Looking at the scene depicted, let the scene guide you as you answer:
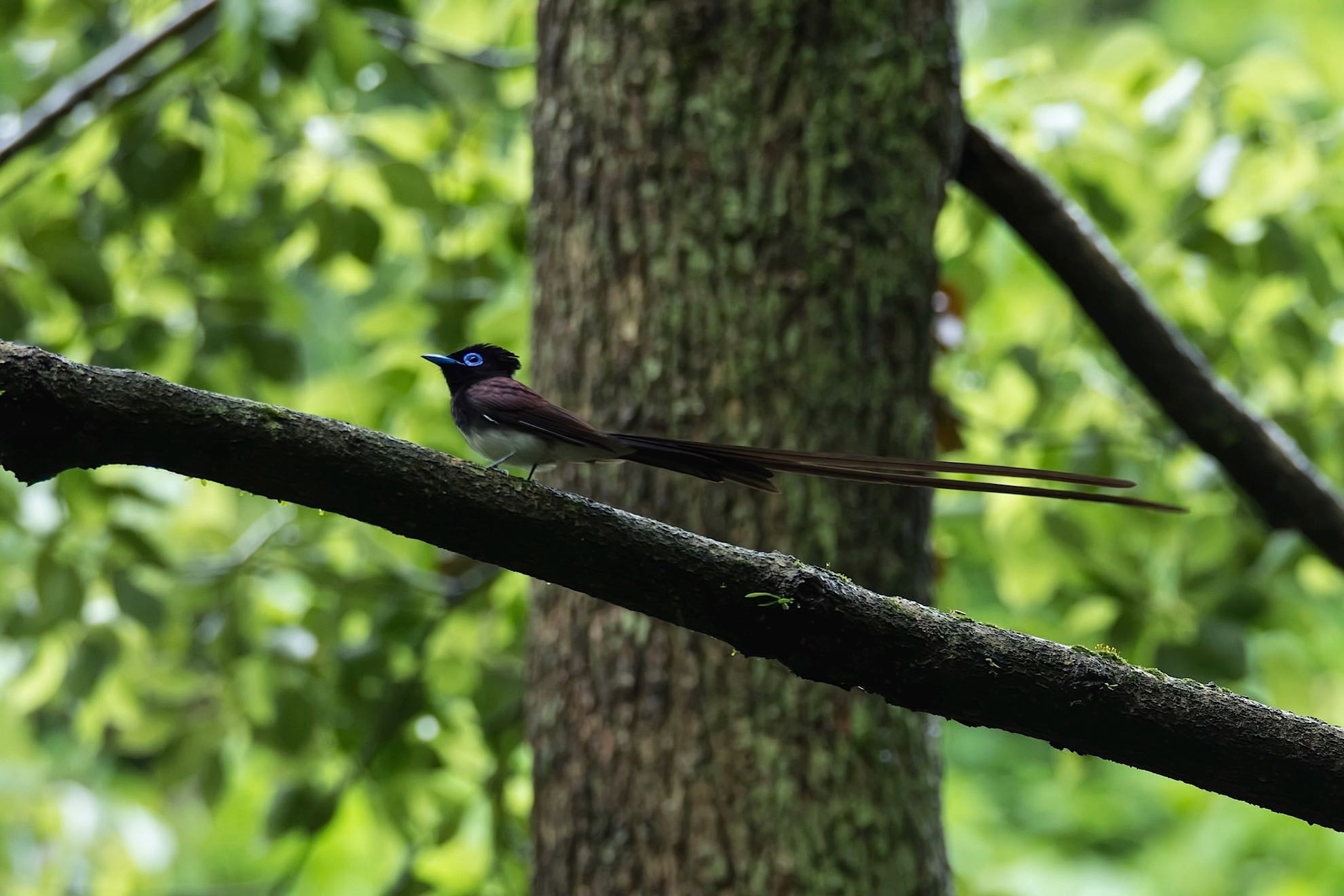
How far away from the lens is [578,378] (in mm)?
2748

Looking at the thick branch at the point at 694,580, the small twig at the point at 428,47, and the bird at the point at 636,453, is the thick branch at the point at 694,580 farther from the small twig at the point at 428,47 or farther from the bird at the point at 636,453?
the small twig at the point at 428,47

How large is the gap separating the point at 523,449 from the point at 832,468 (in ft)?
2.14

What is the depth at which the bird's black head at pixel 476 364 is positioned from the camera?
2.55 metres

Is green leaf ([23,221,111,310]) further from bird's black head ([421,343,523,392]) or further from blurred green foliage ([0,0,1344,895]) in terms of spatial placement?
bird's black head ([421,343,523,392])

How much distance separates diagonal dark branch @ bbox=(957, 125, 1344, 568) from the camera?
311cm

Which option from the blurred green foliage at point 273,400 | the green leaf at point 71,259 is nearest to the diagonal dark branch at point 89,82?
the blurred green foliage at point 273,400

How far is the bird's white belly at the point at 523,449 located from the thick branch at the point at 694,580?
616 millimetres

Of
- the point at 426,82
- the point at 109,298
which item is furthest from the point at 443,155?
the point at 109,298

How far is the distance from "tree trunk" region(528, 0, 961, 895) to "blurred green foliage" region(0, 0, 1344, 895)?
85cm

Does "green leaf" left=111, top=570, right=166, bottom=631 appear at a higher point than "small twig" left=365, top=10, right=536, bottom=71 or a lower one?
lower

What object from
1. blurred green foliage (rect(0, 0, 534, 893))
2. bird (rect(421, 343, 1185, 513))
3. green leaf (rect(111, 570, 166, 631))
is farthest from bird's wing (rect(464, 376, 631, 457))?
green leaf (rect(111, 570, 166, 631))

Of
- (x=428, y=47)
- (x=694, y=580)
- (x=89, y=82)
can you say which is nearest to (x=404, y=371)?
(x=428, y=47)

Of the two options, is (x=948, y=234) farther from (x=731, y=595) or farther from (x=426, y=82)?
(x=731, y=595)

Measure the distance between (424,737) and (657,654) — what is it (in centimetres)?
151
